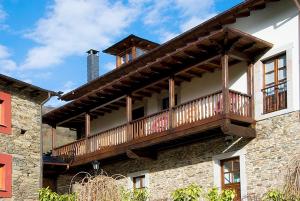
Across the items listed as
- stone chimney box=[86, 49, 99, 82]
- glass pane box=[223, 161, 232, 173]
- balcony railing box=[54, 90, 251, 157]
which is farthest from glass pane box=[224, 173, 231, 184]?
stone chimney box=[86, 49, 99, 82]

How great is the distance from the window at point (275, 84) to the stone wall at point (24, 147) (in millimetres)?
8748

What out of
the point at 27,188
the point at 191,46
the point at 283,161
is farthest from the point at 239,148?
the point at 27,188

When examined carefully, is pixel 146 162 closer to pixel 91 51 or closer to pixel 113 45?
pixel 113 45

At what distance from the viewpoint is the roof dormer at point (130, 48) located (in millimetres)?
25188

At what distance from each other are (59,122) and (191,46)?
10.4m

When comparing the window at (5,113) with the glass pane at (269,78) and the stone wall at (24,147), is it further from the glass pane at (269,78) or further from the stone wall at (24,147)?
the glass pane at (269,78)

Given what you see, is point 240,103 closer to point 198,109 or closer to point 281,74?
point 198,109

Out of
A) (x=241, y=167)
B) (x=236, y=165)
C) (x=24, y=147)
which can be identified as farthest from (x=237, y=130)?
(x=24, y=147)

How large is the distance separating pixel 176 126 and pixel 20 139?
597 centimetres

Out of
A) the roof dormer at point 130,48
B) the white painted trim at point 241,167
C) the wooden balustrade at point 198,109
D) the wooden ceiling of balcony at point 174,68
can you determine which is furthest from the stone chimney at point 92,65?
the white painted trim at point 241,167

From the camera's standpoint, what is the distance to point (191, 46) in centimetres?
1697

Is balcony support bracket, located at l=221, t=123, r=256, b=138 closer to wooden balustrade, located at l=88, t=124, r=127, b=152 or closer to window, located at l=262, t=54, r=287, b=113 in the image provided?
window, located at l=262, t=54, r=287, b=113

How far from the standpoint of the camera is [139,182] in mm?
21312

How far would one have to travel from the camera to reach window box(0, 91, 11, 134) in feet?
65.0
